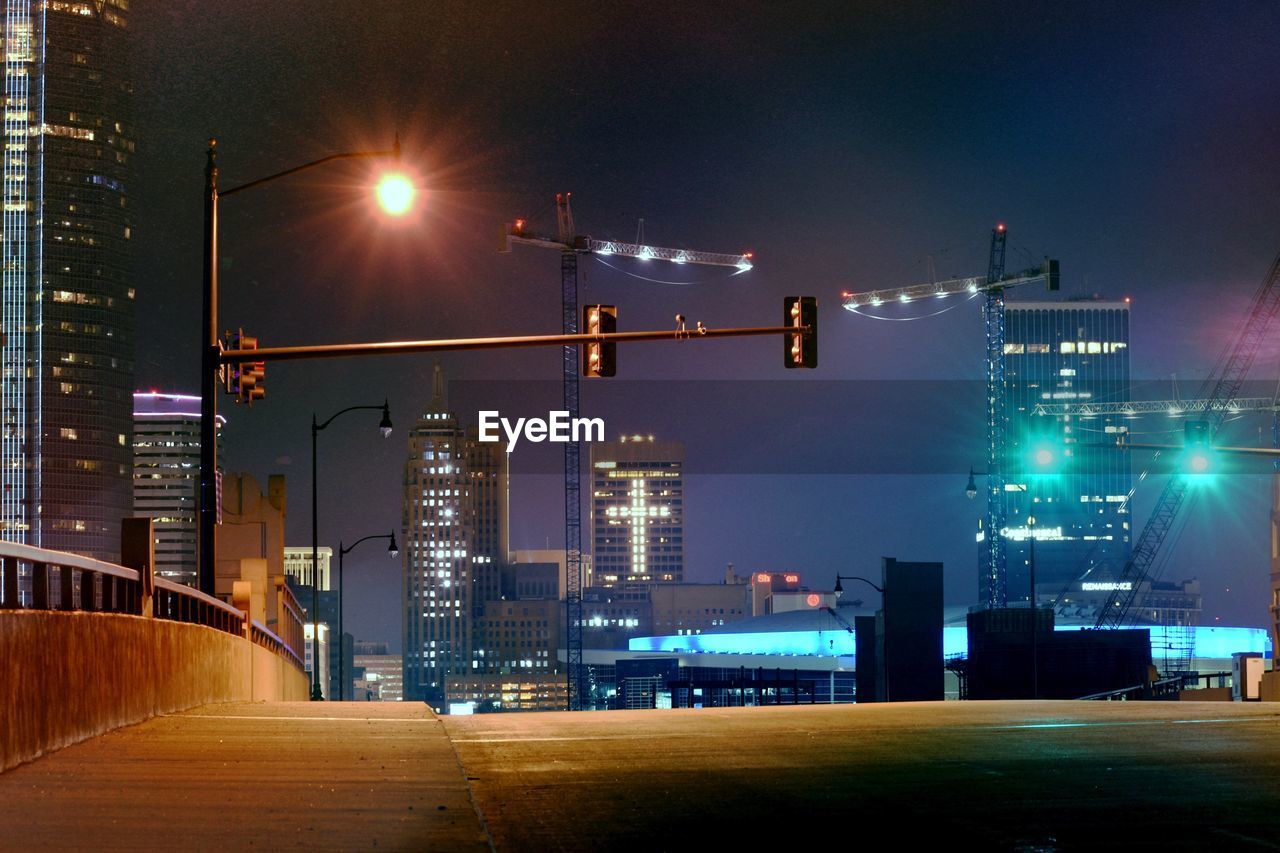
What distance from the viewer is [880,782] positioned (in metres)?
12.1

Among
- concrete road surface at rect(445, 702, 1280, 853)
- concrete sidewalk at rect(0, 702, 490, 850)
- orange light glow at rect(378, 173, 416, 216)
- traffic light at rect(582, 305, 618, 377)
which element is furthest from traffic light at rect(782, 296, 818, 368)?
concrete sidewalk at rect(0, 702, 490, 850)

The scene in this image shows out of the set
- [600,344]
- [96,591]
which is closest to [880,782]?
[96,591]

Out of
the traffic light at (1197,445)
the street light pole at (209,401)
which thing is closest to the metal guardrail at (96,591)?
the street light pole at (209,401)

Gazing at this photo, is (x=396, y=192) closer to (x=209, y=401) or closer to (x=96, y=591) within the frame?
(x=209, y=401)

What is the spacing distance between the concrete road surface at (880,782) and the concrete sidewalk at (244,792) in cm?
46

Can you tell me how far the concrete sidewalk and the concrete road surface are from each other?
46 centimetres

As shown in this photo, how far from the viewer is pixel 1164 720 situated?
1783 centimetres

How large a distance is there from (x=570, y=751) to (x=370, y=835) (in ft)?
15.9

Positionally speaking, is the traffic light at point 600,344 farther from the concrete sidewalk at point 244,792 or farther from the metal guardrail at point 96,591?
the concrete sidewalk at point 244,792

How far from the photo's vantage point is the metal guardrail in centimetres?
1302

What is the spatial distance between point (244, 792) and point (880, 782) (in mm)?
4587

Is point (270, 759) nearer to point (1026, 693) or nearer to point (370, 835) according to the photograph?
point (370, 835)

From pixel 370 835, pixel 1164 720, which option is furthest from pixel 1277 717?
pixel 370 835

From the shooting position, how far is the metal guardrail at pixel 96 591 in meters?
13.0
